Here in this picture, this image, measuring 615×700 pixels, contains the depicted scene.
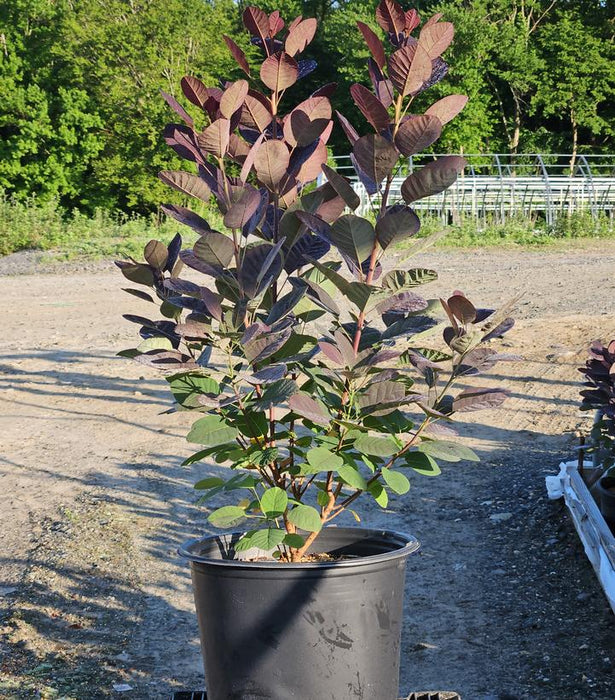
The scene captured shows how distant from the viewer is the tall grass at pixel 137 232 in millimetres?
16688

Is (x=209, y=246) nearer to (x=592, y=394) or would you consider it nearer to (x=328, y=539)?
(x=328, y=539)

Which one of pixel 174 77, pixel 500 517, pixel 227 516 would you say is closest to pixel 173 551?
pixel 500 517

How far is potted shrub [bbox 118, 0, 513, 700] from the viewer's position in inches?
74.4

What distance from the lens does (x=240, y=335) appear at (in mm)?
1907

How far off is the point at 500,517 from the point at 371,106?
2.87 m

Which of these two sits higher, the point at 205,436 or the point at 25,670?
the point at 205,436

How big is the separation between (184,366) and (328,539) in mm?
724

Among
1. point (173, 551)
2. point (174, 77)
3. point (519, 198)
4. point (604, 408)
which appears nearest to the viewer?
point (604, 408)

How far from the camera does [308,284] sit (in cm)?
196

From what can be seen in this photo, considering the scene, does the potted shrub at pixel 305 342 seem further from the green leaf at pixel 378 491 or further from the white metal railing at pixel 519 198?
the white metal railing at pixel 519 198

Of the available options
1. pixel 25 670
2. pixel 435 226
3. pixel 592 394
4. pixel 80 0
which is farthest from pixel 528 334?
pixel 80 0

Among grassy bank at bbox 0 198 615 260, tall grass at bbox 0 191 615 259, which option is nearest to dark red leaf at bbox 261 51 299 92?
grassy bank at bbox 0 198 615 260

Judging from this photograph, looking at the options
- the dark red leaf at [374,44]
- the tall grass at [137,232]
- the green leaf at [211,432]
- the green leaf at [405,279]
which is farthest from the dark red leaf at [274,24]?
the tall grass at [137,232]

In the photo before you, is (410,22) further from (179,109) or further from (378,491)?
(378,491)
